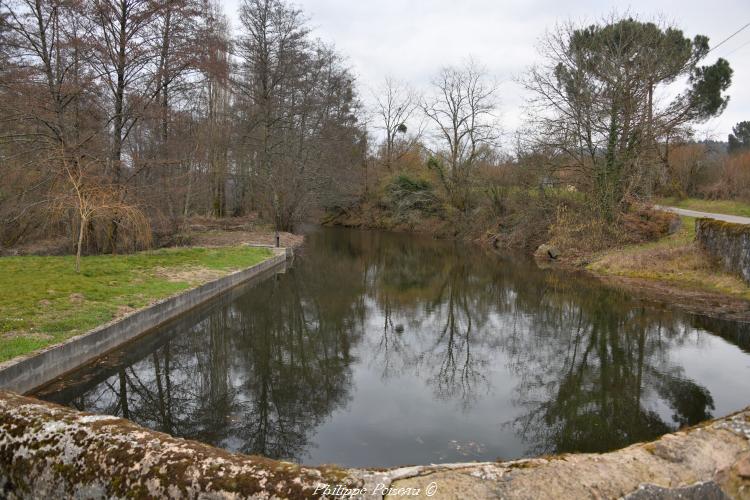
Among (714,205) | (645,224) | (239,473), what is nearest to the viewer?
(239,473)

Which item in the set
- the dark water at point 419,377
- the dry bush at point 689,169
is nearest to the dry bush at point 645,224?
the dark water at point 419,377

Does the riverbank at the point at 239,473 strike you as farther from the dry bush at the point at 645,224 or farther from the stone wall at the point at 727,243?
the dry bush at the point at 645,224

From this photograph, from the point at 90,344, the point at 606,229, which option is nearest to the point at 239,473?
the point at 90,344

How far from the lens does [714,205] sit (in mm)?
24734

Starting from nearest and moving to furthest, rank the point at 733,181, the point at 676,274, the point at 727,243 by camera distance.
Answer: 1. the point at 727,243
2. the point at 676,274
3. the point at 733,181

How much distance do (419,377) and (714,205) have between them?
24.3 metres

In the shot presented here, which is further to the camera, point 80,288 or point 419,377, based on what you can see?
point 80,288

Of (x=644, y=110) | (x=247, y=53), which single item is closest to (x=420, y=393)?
(x=644, y=110)

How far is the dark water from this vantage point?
5496mm

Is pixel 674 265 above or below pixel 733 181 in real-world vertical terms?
below

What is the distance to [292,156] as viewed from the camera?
29.7m

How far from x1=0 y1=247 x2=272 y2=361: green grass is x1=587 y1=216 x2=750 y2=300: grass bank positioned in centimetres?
1303

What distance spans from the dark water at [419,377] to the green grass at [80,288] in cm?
79

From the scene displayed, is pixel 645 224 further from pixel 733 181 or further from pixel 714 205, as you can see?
pixel 733 181
